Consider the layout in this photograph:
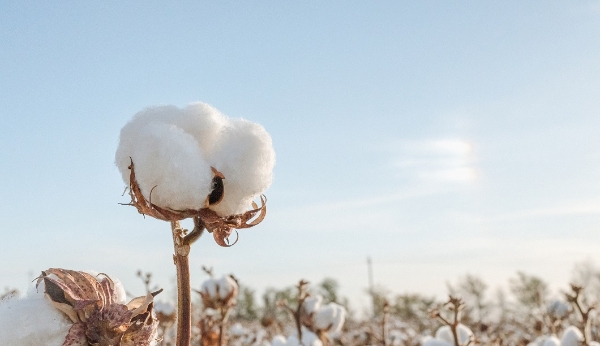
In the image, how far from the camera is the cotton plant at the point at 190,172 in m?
1.14

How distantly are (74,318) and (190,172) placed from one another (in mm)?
334

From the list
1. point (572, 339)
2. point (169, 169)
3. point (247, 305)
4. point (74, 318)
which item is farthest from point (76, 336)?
point (247, 305)

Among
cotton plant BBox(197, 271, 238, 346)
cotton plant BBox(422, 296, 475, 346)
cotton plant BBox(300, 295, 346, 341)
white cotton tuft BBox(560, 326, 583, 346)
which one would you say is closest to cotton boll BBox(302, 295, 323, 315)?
cotton plant BBox(300, 295, 346, 341)

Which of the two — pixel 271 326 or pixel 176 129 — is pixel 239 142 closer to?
pixel 176 129

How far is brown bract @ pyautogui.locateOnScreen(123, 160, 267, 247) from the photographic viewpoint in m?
1.16

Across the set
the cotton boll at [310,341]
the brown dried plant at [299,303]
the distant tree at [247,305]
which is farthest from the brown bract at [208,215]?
the distant tree at [247,305]

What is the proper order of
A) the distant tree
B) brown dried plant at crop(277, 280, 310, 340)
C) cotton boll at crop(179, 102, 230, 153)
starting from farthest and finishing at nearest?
the distant tree → brown dried plant at crop(277, 280, 310, 340) → cotton boll at crop(179, 102, 230, 153)

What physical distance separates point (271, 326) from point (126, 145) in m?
4.77

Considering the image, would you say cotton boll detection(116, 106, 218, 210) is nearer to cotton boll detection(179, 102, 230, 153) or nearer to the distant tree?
cotton boll detection(179, 102, 230, 153)

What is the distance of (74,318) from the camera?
113cm

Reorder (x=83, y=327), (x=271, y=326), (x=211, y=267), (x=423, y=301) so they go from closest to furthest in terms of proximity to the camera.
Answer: (x=83, y=327)
(x=211, y=267)
(x=271, y=326)
(x=423, y=301)

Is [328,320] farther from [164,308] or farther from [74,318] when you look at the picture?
[74,318]

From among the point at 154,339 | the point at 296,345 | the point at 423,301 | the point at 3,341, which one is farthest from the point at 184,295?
the point at 423,301

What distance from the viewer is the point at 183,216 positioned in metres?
1.16
